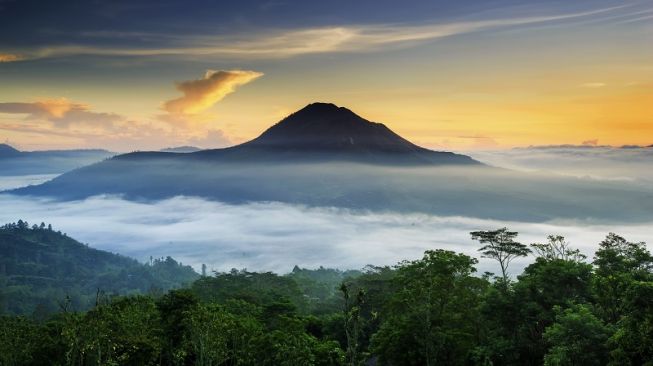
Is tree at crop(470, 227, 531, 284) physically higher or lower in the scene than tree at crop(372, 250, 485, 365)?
higher

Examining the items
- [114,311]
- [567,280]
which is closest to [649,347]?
[567,280]

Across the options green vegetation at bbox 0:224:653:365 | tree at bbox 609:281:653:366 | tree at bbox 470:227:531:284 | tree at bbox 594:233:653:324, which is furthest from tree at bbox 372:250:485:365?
tree at bbox 470:227:531:284

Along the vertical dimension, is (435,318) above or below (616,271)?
below

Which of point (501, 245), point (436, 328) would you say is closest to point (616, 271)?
point (436, 328)

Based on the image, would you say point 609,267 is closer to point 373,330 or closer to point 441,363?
point 441,363

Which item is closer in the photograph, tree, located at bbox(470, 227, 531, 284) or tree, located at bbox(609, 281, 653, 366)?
tree, located at bbox(609, 281, 653, 366)

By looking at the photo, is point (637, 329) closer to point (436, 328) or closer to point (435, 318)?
point (436, 328)

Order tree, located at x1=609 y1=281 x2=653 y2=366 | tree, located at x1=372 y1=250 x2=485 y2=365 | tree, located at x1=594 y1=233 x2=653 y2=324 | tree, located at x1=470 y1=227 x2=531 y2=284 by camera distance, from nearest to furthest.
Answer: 1. tree, located at x1=609 y1=281 x2=653 y2=366
2. tree, located at x1=594 y1=233 x2=653 y2=324
3. tree, located at x1=372 y1=250 x2=485 y2=365
4. tree, located at x1=470 y1=227 x2=531 y2=284

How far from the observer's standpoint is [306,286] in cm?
14325

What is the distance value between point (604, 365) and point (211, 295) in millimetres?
71064

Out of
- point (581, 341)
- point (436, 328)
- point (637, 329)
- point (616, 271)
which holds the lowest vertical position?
point (436, 328)

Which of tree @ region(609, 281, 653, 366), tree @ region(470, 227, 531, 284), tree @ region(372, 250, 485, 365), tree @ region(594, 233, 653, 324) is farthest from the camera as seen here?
tree @ region(470, 227, 531, 284)

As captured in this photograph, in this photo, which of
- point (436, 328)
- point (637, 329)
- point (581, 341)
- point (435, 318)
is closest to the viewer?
point (637, 329)

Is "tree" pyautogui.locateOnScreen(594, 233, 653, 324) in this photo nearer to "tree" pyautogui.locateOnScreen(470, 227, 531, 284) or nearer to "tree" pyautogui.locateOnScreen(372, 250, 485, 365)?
"tree" pyautogui.locateOnScreen(372, 250, 485, 365)
